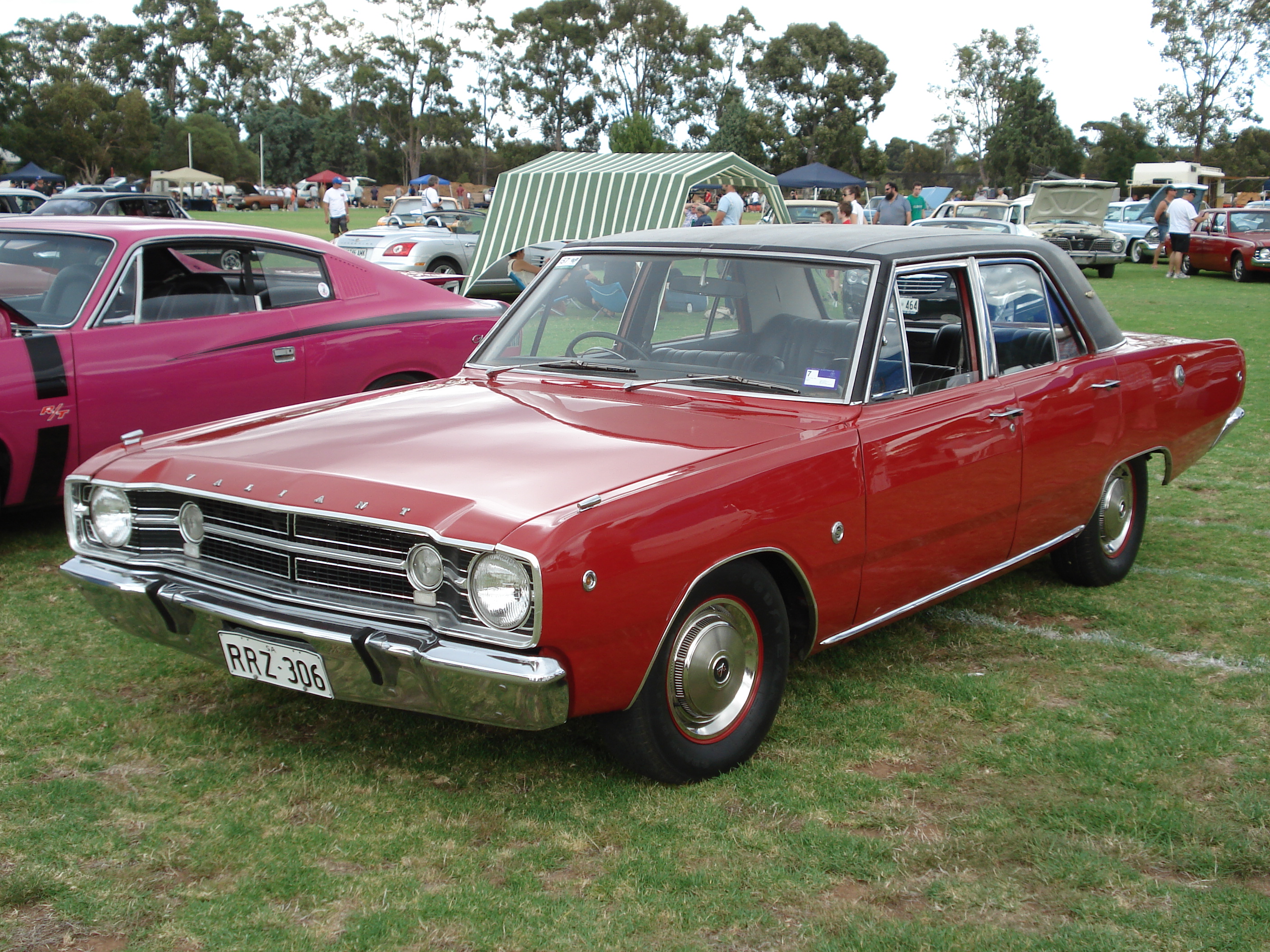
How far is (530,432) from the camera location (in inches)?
143

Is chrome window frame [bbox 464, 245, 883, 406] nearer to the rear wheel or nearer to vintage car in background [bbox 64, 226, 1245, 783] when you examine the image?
vintage car in background [bbox 64, 226, 1245, 783]

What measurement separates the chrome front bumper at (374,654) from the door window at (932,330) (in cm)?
184

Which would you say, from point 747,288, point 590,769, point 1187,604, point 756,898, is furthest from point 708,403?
point 1187,604

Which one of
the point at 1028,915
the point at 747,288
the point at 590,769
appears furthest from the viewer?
the point at 747,288

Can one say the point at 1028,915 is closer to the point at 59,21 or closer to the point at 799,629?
the point at 799,629

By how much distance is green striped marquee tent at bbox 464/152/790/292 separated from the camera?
14.9 meters

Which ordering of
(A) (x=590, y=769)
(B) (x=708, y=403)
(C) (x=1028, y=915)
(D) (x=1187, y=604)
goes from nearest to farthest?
(C) (x=1028, y=915)
(A) (x=590, y=769)
(B) (x=708, y=403)
(D) (x=1187, y=604)

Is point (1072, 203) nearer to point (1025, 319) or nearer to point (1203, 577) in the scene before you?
point (1203, 577)

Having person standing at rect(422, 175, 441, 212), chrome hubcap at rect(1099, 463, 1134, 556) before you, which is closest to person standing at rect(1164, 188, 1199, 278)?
person standing at rect(422, 175, 441, 212)

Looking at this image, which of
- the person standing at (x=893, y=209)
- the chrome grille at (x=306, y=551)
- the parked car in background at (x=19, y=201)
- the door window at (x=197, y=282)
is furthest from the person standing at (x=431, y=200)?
the chrome grille at (x=306, y=551)

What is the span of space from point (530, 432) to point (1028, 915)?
1.89 meters

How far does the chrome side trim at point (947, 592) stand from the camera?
151 inches

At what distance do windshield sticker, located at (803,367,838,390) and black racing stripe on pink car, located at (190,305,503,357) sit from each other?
316 centimetres

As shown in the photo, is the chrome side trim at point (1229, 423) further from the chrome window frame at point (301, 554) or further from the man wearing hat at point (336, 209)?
the man wearing hat at point (336, 209)
